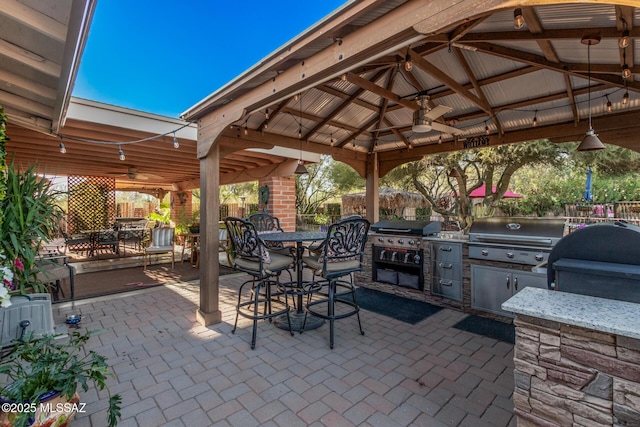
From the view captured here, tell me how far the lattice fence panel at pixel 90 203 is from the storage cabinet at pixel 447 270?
9.59 m

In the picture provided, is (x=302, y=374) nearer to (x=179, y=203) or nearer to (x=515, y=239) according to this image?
(x=515, y=239)

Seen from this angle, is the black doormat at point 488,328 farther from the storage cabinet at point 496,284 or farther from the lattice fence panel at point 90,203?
the lattice fence panel at point 90,203

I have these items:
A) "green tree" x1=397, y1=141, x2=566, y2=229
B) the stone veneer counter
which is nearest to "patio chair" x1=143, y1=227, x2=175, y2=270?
"green tree" x1=397, y1=141, x2=566, y2=229

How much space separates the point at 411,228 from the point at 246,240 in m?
2.41

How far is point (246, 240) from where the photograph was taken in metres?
3.01

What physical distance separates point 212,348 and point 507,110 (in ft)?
14.6

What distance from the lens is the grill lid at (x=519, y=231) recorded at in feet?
10.4

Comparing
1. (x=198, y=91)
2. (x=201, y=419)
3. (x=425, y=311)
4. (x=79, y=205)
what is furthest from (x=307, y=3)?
(x=79, y=205)

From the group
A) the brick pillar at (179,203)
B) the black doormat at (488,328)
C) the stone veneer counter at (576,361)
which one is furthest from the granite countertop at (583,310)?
the brick pillar at (179,203)

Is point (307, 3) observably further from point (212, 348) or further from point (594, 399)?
point (594, 399)

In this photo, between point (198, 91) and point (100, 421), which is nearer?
point (100, 421)

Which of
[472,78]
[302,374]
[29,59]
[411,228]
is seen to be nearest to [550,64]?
[472,78]

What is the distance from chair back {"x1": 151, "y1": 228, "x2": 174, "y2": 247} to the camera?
6.54 metres

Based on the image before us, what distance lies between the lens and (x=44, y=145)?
194 inches
